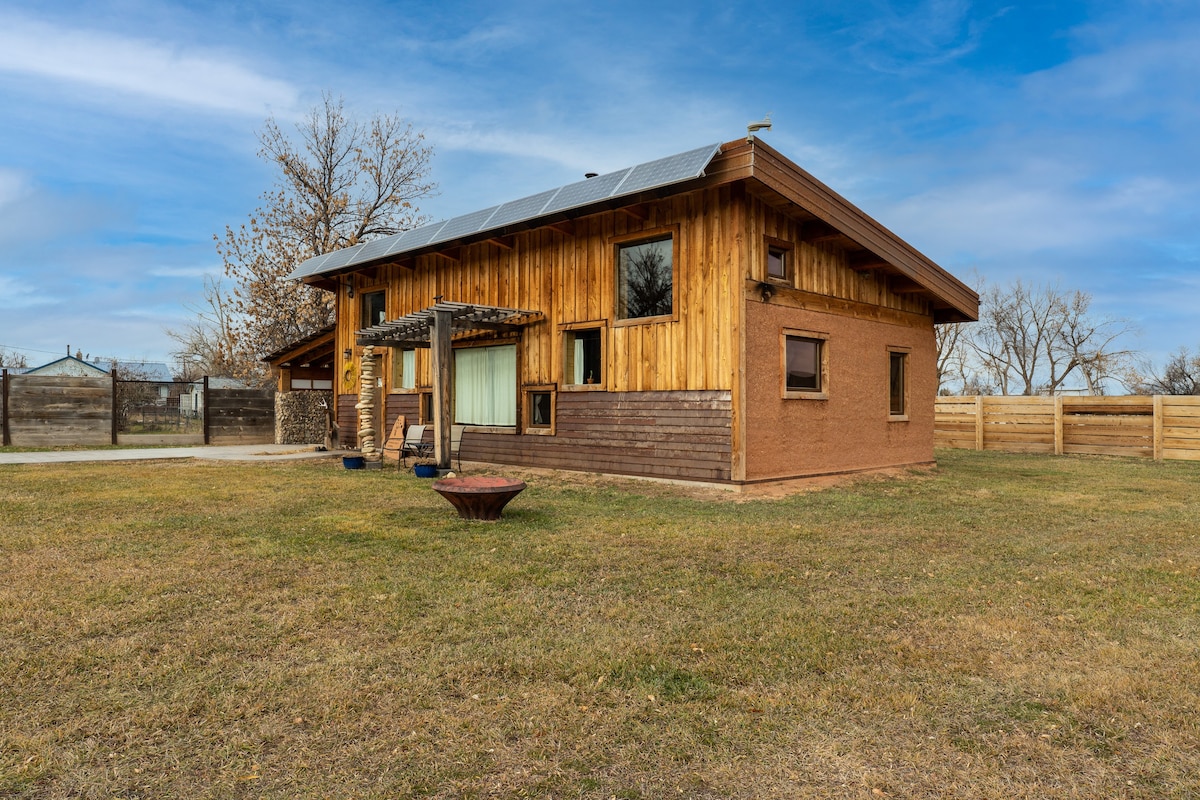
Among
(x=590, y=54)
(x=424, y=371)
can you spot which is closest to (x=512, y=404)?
(x=424, y=371)

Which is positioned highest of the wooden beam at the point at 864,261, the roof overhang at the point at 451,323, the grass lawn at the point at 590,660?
the wooden beam at the point at 864,261

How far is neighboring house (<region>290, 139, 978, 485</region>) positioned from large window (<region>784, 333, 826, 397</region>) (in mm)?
33

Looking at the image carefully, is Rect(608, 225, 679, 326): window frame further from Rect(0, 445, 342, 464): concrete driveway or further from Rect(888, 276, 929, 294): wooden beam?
Rect(0, 445, 342, 464): concrete driveway

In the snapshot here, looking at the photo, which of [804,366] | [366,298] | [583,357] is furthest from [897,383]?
[366,298]

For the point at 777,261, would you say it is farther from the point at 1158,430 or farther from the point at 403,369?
the point at 1158,430

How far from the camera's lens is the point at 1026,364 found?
39.4 meters

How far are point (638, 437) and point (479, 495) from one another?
4.51 meters

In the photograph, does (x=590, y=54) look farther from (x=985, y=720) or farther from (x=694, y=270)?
(x=985, y=720)

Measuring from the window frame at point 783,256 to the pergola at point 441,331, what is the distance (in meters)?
4.07

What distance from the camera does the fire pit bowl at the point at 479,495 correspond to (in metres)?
7.18

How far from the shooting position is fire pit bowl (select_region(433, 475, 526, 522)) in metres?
7.18

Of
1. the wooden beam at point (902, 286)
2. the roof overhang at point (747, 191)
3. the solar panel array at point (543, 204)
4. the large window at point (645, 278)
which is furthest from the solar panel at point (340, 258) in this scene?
the wooden beam at point (902, 286)

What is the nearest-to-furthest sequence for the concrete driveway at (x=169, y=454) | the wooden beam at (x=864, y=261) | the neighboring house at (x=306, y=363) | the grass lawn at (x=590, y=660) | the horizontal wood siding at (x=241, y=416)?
the grass lawn at (x=590, y=660) < the wooden beam at (x=864, y=261) < the concrete driveway at (x=169, y=454) < the neighboring house at (x=306, y=363) < the horizontal wood siding at (x=241, y=416)

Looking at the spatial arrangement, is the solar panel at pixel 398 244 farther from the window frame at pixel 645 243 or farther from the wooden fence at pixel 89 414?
the wooden fence at pixel 89 414
